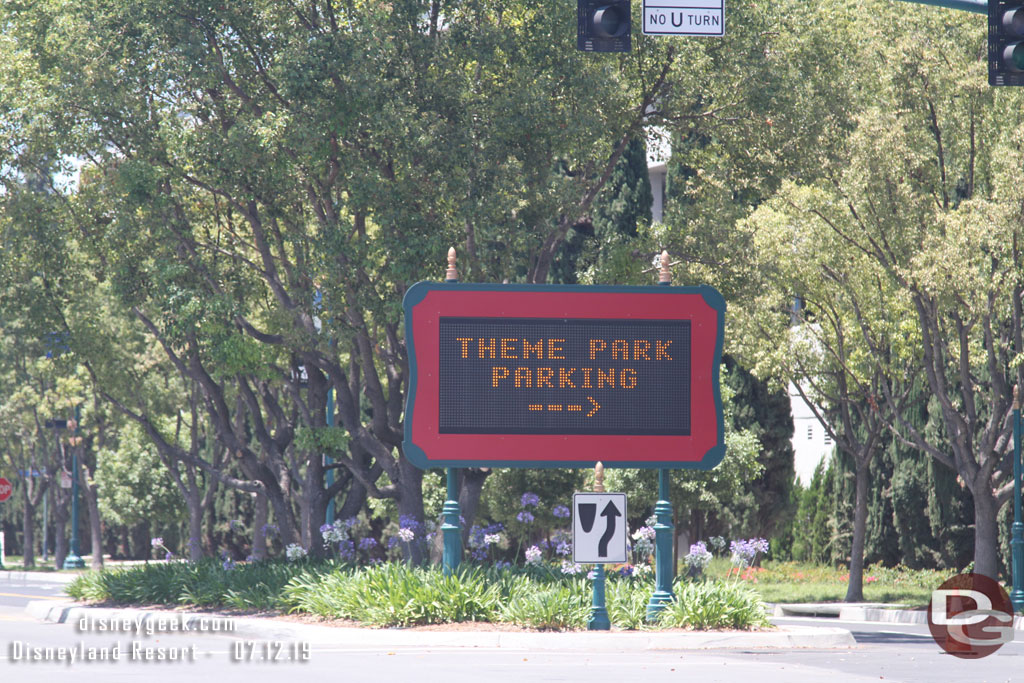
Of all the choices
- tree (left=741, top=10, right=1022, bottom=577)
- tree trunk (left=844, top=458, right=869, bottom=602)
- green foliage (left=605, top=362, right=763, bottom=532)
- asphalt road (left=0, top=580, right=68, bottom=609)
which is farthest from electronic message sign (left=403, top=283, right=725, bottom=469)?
tree trunk (left=844, top=458, right=869, bottom=602)

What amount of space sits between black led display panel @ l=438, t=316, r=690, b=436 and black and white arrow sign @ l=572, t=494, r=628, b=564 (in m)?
1.25

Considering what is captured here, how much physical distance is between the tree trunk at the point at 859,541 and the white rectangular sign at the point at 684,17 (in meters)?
19.1

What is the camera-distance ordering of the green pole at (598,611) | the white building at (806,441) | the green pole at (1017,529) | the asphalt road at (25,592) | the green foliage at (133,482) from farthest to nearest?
1. the green foliage at (133,482)
2. the white building at (806,441)
3. the asphalt road at (25,592)
4. the green pole at (1017,529)
5. the green pole at (598,611)

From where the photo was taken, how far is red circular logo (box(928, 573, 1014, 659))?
16980mm

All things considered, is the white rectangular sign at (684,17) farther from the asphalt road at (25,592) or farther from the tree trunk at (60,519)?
the tree trunk at (60,519)

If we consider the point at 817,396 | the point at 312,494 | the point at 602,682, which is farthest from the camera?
the point at 817,396

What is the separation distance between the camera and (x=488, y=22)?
20922 mm

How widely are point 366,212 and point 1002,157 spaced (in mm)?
10637

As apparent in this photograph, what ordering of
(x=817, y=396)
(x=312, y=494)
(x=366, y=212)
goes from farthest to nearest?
(x=817, y=396), (x=312, y=494), (x=366, y=212)

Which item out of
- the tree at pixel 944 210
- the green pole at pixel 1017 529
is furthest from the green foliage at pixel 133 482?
the green pole at pixel 1017 529

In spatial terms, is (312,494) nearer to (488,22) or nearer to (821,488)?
(488,22)

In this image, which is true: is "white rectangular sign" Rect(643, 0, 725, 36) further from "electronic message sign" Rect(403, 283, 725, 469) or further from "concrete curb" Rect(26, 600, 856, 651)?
"concrete curb" Rect(26, 600, 856, 651)

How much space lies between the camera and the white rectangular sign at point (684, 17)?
11352 millimetres

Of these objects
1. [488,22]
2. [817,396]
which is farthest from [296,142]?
[817,396]
